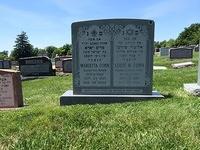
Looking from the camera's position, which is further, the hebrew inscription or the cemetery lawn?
the hebrew inscription

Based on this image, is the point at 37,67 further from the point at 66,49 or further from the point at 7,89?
the point at 66,49

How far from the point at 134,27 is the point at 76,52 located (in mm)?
1456

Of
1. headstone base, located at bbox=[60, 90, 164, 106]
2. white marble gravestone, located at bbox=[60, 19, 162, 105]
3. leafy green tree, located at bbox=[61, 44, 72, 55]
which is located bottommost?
leafy green tree, located at bbox=[61, 44, 72, 55]

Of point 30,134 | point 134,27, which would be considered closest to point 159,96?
point 134,27

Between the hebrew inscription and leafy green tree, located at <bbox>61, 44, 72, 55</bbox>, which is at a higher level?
the hebrew inscription

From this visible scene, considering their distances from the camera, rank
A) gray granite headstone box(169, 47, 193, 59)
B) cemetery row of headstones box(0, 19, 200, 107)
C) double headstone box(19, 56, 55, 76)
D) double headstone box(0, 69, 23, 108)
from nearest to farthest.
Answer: cemetery row of headstones box(0, 19, 200, 107) < double headstone box(0, 69, 23, 108) < double headstone box(19, 56, 55, 76) < gray granite headstone box(169, 47, 193, 59)

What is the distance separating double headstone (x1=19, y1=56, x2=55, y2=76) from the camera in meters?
30.3

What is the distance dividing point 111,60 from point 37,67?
22.5 m

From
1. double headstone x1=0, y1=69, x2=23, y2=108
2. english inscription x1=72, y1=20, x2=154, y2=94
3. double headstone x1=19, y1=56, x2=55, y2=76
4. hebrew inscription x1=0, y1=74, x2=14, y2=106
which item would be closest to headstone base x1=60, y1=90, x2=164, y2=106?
english inscription x1=72, y1=20, x2=154, y2=94

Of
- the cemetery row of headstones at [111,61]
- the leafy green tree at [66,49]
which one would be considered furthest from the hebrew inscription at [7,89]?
the leafy green tree at [66,49]

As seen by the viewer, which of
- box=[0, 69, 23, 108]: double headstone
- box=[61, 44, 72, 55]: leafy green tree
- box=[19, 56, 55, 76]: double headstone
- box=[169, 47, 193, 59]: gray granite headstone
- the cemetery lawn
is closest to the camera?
the cemetery lawn

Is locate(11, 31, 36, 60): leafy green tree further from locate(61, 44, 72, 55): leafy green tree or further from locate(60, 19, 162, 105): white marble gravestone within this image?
locate(60, 19, 162, 105): white marble gravestone

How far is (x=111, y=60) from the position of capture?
881cm

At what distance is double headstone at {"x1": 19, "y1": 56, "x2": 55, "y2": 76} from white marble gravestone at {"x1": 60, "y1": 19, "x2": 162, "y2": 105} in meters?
21.3
